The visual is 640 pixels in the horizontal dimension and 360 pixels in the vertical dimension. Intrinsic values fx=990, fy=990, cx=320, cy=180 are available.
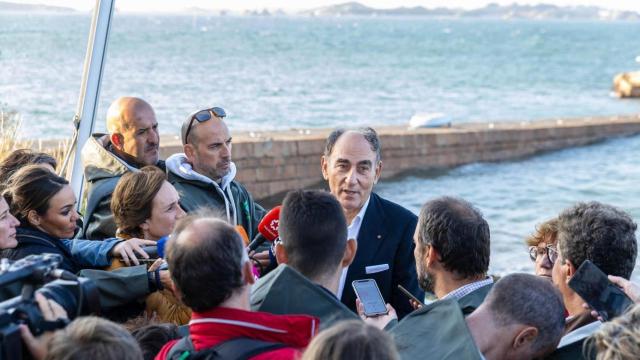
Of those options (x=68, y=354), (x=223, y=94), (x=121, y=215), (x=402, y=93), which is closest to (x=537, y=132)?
(x=121, y=215)

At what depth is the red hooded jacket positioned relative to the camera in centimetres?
258

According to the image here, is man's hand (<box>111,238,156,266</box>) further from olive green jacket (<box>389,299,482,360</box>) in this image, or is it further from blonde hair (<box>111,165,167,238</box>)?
olive green jacket (<box>389,299,482,360</box>)

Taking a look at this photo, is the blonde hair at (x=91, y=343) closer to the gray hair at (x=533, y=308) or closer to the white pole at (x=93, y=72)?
the gray hair at (x=533, y=308)

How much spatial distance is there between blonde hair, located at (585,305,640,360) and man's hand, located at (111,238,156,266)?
177 centimetres

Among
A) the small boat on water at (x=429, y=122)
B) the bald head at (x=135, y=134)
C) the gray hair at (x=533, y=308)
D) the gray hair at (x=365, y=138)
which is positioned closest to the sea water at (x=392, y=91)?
the small boat on water at (x=429, y=122)

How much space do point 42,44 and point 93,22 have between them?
61.2 metres

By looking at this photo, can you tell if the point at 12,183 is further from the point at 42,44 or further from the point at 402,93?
the point at 42,44

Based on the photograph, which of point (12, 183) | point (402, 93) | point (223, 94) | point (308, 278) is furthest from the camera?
point (402, 93)

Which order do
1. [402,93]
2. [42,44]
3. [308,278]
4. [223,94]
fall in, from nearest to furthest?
[308,278] → [223,94] → [402,93] → [42,44]

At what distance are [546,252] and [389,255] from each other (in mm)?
648

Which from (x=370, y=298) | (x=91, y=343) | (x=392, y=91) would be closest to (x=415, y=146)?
(x=370, y=298)

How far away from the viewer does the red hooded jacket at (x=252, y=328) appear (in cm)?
258

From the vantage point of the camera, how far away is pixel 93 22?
17.4 feet

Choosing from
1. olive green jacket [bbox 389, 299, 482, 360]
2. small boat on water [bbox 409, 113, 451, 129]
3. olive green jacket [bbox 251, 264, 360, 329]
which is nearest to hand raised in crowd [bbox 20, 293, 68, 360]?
olive green jacket [bbox 251, 264, 360, 329]
